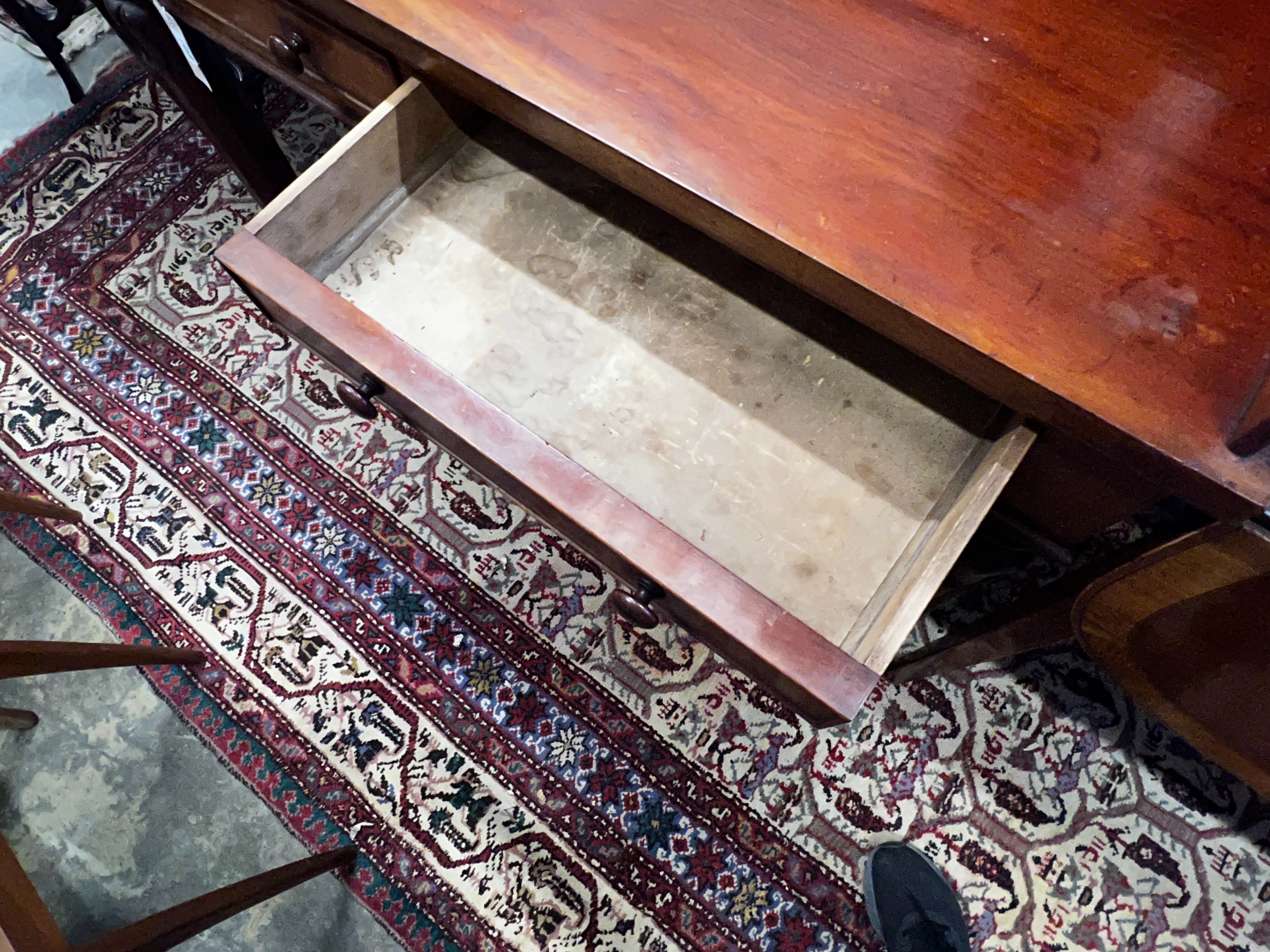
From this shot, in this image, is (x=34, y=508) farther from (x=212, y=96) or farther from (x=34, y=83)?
(x=34, y=83)

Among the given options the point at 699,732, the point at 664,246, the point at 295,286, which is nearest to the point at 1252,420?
the point at 664,246

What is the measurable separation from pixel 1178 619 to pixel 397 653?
3.14 ft

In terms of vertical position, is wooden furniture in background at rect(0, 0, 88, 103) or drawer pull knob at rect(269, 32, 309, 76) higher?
wooden furniture in background at rect(0, 0, 88, 103)

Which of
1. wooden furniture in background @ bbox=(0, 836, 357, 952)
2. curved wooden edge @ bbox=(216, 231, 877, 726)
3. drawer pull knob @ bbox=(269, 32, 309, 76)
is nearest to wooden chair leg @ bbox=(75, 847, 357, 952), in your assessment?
wooden furniture in background @ bbox=(0, 836, 357, 952)

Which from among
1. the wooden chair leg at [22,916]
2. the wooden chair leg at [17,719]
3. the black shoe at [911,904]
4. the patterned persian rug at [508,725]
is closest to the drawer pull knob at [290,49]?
the patterned persian rug at [508,725]

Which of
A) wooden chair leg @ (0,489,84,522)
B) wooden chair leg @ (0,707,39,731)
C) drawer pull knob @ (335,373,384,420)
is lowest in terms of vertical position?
wooden chair leg @ (0,707,39,731)

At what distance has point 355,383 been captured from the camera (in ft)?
2.43

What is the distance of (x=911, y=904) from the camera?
3.22 feet

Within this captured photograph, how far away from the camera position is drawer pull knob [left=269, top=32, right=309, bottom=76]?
85 cm

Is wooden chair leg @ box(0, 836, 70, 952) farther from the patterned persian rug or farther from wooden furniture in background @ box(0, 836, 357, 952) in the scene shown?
the patterned persian rug

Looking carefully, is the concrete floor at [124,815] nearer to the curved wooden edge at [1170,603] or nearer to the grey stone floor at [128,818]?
the grey stone floor at [128,818]

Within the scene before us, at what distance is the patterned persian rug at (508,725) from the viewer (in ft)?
3.37

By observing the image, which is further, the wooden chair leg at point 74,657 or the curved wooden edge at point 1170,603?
the wooden chair leg at point 74,657

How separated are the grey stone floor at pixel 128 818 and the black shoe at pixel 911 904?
63 cm
